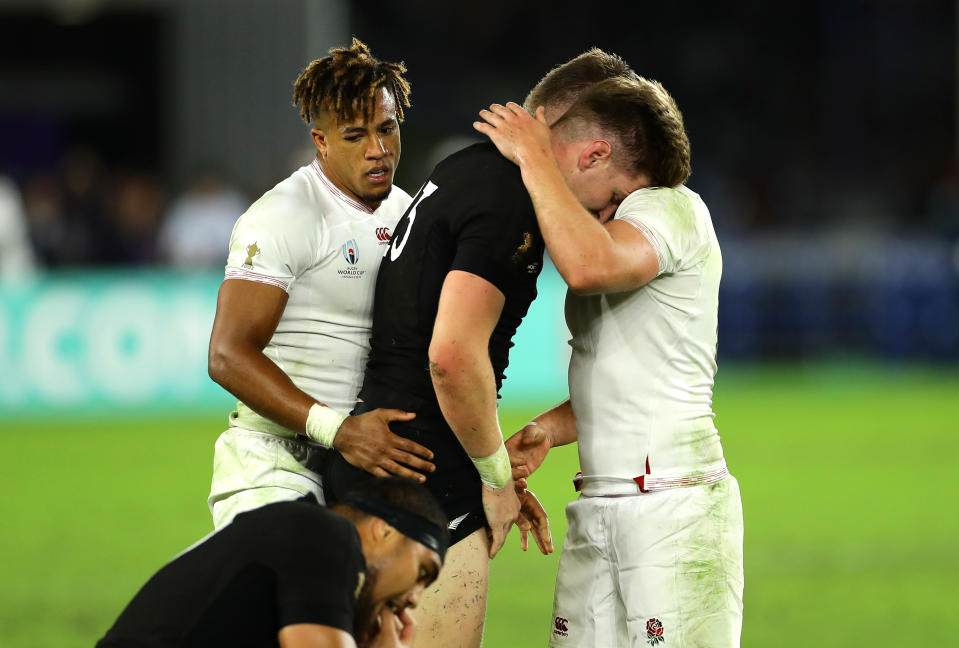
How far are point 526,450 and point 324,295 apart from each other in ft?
2.70

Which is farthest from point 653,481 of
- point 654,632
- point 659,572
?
point 654,632

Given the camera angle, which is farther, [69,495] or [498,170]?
[69,495]

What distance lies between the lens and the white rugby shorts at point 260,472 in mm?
4176

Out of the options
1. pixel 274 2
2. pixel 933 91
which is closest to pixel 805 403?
pixel 274 2

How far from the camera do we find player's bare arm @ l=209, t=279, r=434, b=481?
12.5ft

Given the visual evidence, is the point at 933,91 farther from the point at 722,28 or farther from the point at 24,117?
the point at 24,117

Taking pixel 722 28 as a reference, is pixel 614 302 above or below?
below

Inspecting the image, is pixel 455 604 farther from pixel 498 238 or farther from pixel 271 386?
pixel 498 238

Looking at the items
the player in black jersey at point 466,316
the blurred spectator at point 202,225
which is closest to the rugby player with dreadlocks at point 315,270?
the player in black jersey at point 466,316

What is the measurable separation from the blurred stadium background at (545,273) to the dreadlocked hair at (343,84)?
336cm

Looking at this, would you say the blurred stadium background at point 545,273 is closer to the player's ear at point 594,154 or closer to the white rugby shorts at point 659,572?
the white rugby shorts at point 659,572

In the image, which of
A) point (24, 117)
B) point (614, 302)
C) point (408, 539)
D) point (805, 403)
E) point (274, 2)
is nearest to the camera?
point (408, 539)

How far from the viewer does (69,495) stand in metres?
10.9

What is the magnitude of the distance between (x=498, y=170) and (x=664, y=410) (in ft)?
2.95
